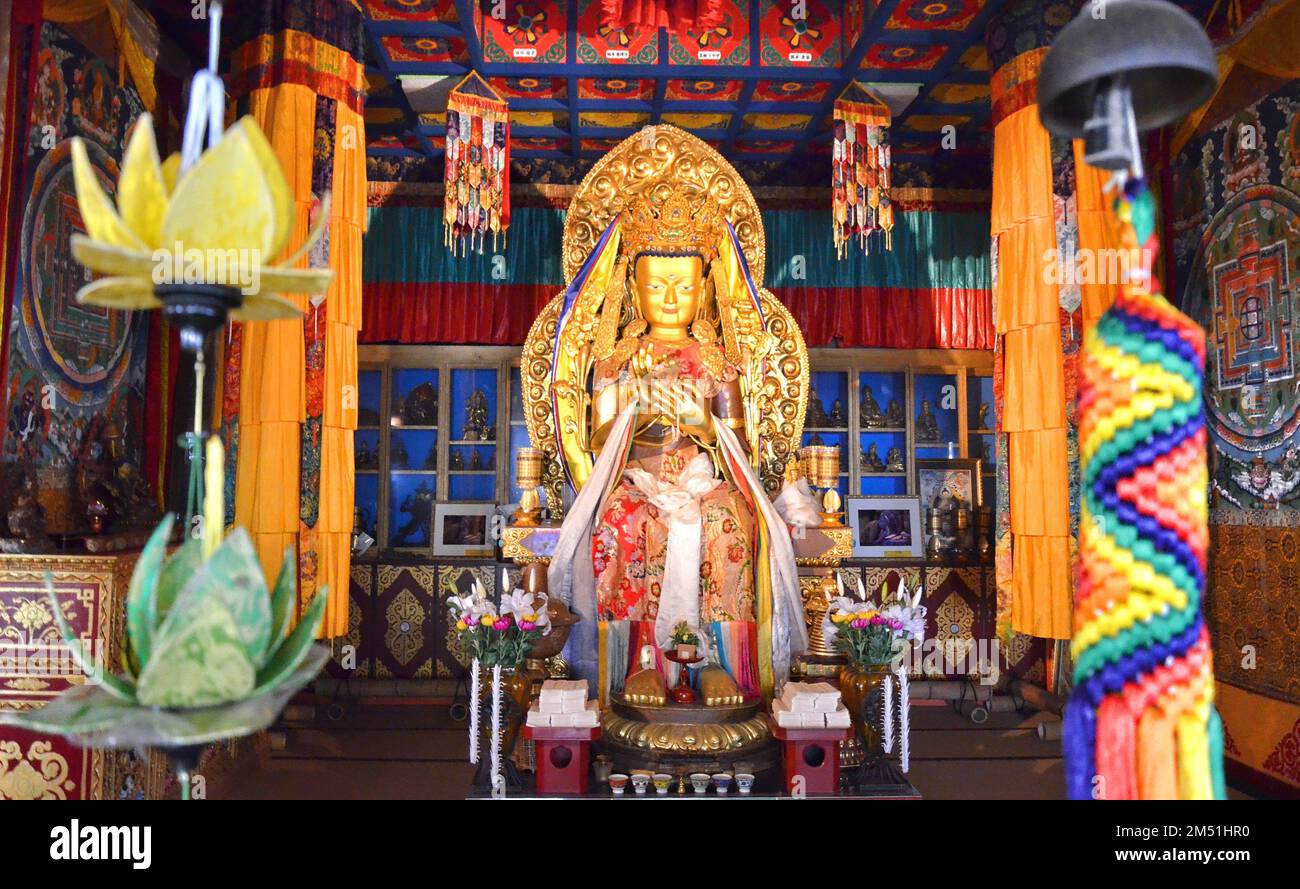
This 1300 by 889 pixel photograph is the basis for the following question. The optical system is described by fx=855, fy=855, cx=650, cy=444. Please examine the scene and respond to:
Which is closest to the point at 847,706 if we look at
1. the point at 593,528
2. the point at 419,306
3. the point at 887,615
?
the point at 887,615

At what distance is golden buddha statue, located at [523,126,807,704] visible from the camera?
5605 millimetres

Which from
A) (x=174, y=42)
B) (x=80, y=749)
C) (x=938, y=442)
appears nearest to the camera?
(x=80, y=749)

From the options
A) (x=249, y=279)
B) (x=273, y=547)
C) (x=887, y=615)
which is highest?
(x=249, y=279)

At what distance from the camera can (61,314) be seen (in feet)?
15.2

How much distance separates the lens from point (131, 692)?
46.2 inches

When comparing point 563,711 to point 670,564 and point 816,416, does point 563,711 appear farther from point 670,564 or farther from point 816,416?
point 816,416

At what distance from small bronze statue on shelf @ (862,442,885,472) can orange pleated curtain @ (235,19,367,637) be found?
534cm

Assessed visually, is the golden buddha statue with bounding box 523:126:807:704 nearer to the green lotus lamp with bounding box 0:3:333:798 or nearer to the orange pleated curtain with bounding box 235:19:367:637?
the orange pleated curtain with bounding box 235:19:367:637

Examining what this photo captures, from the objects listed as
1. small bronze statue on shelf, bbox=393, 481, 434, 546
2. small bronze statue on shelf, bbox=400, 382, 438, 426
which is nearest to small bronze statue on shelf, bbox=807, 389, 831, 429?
small bronze statue on shelf, bbox=400, 382, 438, 426

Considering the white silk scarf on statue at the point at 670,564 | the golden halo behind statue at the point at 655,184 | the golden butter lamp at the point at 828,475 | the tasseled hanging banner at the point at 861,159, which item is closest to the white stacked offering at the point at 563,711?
the white silk scarf on statue at the point at 670,564

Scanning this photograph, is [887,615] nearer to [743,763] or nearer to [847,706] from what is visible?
[847,706]

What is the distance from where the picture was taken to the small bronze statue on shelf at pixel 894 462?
8.73 metres

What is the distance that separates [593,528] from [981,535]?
14.5 feet

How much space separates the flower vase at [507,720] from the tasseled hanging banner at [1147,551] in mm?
3549
